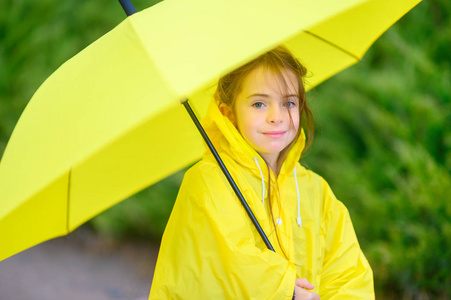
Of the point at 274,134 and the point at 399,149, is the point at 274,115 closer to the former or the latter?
the point at 274,134

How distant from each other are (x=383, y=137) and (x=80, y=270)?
2.91 meters

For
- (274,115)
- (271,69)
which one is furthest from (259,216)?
(271,69)

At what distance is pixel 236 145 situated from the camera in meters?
2.44

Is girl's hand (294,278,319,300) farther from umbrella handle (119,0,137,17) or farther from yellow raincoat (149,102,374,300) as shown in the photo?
umbrella handle (119,0,137,17)

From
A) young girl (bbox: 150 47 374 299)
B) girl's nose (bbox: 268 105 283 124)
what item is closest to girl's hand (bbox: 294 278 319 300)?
young girl (bbox: 150 47 374 299)

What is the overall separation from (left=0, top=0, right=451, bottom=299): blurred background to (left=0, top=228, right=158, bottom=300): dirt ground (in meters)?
0.25

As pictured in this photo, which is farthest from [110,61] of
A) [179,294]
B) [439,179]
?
[439,179]

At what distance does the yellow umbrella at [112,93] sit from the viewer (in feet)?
5.97

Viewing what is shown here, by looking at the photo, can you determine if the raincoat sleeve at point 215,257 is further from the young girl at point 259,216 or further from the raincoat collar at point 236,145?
the raincoat collar at point 236,145

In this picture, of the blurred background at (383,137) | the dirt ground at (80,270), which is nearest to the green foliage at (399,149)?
the blurred background at (383,137)

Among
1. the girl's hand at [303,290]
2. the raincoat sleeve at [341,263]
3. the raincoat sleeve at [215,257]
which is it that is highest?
the raincoat sleeve at [215,257]

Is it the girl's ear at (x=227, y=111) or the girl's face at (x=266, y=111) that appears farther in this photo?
the girl's ear at (x=227, y=111)

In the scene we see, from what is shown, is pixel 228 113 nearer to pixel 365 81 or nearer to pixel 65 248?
pixel 365 81

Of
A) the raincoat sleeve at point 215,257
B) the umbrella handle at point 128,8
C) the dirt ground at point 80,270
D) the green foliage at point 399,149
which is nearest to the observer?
the umbrella handle at point 128,8
